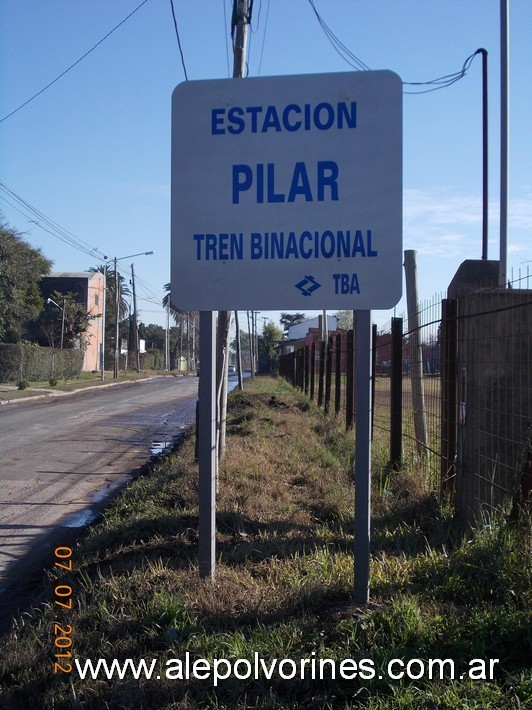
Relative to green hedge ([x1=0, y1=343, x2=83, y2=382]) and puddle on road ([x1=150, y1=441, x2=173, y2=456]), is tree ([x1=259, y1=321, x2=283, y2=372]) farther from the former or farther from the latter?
puddle on road ([x1=150, y1=441, x2=173, y2=456])

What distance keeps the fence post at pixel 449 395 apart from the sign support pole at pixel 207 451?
238 cm

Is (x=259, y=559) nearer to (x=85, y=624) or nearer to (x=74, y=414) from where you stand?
(x=85, y=624)

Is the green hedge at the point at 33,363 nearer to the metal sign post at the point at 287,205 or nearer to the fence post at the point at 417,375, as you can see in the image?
the fence post at the point at 417,375

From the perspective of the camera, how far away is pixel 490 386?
5414mm

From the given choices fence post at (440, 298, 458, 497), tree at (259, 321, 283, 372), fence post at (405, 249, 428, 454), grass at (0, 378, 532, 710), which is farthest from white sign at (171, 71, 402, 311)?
tree at (259, 321, 283, 372)

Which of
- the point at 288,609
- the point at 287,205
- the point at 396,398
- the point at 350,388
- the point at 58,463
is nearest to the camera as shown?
the point at 288,609

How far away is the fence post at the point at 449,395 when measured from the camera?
6152 mm

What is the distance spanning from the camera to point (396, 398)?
27.4 feet

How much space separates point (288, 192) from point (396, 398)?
4.36 meters

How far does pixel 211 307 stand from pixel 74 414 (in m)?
16.0

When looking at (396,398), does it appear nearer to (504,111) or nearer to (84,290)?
(504,111)

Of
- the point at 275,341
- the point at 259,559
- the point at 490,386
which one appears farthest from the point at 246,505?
the point at 275,341

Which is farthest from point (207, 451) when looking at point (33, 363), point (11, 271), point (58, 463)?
point (33, 363)
